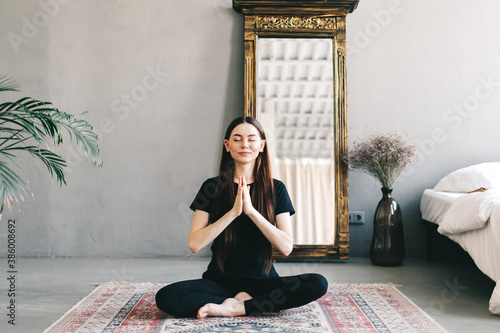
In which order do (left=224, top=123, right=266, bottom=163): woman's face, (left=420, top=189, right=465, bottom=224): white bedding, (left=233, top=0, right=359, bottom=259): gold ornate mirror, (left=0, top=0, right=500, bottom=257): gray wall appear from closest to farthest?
(left=224, top=123, right=266, bottom=163): woman's face
(left=420, top=189, right=465, bottom=224): white bedding
(left=233, top=0, right=359, bottom=259): gold ornate mirror
(left=0, top=0, right=500, bottom=257): gray wall

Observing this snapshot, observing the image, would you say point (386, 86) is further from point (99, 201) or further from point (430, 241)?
point (99, 201)

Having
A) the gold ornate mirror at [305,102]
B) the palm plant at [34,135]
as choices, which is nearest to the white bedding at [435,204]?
the gold ornate mirror at [305,102]

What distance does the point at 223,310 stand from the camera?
7.09 feet

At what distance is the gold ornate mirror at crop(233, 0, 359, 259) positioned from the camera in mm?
3760

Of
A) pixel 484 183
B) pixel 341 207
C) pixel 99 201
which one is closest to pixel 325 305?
pixel 341 207

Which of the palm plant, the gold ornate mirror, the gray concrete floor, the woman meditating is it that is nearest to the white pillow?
the gray concrete floor

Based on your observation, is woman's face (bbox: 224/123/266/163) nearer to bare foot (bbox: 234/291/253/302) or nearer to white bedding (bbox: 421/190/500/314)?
bare foot (bbox: 234/291/253/302)

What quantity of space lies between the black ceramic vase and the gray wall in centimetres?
31

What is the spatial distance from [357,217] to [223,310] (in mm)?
2042

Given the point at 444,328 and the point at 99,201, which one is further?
the point at 99,201

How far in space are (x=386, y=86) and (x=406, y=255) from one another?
55.2 inches

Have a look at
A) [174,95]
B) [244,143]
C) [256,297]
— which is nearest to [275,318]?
[256,297]

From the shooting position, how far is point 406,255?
3934 millimetres

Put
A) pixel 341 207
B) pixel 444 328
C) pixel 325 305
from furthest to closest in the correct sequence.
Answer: pixel 341 207 → pixel 325 305 → pixel 444 328
